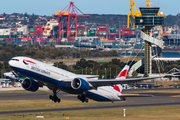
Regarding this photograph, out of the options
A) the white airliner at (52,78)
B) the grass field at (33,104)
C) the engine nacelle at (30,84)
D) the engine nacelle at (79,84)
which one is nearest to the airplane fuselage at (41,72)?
the white airliner at (52,78)

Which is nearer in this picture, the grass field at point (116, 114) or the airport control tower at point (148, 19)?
the grass field at point (116, 114)

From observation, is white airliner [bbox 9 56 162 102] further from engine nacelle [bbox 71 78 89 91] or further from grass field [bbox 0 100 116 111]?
grass field [bbox 0 100 116 111]

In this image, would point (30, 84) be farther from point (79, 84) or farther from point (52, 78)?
point (79, 84)

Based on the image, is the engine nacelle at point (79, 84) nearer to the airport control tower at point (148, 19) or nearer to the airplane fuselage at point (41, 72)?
the airplane fuselage at point (41, 72)

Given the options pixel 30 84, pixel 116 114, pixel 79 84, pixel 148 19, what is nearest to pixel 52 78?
pixel 79 84

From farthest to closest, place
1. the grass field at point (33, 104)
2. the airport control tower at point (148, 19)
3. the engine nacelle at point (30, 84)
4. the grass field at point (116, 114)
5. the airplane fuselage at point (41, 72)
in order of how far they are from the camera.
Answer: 1. the airport control tower at point (148, 19)
2. the grass field at point (33, 104)
3. the grass field at point (116, 114)
4. the engine nacelle at point (30, 84)
5. the airplane fuselage at point (41, 72)

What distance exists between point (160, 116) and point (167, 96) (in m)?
40.5

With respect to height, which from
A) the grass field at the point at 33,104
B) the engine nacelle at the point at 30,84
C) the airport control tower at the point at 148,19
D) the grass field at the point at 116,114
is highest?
the airport control tower at the point at 148,19

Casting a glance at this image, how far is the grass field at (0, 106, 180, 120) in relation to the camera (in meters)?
78.2

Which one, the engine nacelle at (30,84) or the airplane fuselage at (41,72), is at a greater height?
the airplane fuselage at (41,72)

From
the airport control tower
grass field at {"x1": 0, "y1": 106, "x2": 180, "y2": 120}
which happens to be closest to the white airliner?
grass field at {"x1": 0, "y1": 106, "x2": 180, "y2": 120}

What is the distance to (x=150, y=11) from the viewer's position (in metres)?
198

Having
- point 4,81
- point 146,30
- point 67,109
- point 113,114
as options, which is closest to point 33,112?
point 67,109

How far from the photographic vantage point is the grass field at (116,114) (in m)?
78.2
